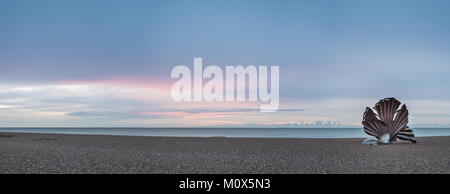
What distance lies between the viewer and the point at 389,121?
911 inches

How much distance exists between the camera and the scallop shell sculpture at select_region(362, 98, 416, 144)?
75.7 feet

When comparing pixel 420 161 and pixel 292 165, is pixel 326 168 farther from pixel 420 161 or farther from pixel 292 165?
pixel 420 161

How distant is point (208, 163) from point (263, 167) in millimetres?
2057

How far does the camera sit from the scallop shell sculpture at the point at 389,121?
23.1 metres

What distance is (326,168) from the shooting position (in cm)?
1133
